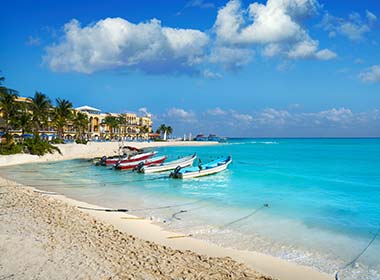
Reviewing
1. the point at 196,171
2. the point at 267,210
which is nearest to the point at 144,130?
the point at 196,171

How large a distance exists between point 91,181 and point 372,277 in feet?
63.9

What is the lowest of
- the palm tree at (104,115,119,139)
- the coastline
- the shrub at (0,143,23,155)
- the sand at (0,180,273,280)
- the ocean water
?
the ocean water

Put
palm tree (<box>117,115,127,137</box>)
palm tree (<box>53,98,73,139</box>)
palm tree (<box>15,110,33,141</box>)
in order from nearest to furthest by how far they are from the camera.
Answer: palm tree (<box>15,110,33,141</box>)
palm tree (<box>53,98,73,139</box>)
palm tree (<box>117,115,127,137</box>)

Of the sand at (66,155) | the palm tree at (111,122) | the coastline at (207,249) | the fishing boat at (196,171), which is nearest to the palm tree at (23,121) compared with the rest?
the sand at (66,155)

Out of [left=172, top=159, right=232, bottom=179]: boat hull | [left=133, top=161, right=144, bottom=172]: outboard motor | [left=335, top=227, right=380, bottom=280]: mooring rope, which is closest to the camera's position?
[left=335, top=227, right=380, bottom=280]: mooring rope

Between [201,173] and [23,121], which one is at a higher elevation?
[23,121]

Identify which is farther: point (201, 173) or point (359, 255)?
point (201, 173)

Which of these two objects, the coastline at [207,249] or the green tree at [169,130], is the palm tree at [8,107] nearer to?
the coastline at [207,249]

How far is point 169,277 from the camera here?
6.23 meters

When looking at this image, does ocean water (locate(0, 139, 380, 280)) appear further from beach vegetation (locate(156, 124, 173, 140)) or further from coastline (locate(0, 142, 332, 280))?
beach vegetation (locate(156, 124, 173, 140))

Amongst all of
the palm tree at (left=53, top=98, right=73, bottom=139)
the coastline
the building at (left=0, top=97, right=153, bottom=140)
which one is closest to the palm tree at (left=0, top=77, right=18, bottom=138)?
the palm tree at (left=53, top=98, right=73, bottom=139)

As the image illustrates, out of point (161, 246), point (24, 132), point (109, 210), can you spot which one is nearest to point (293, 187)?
point (109, 210)

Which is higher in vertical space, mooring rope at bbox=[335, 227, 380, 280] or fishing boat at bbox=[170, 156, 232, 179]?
fishing boat at bbox=[170, 156, 232, 179]

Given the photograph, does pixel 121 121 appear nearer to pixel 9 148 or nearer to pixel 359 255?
pixel 9 148
